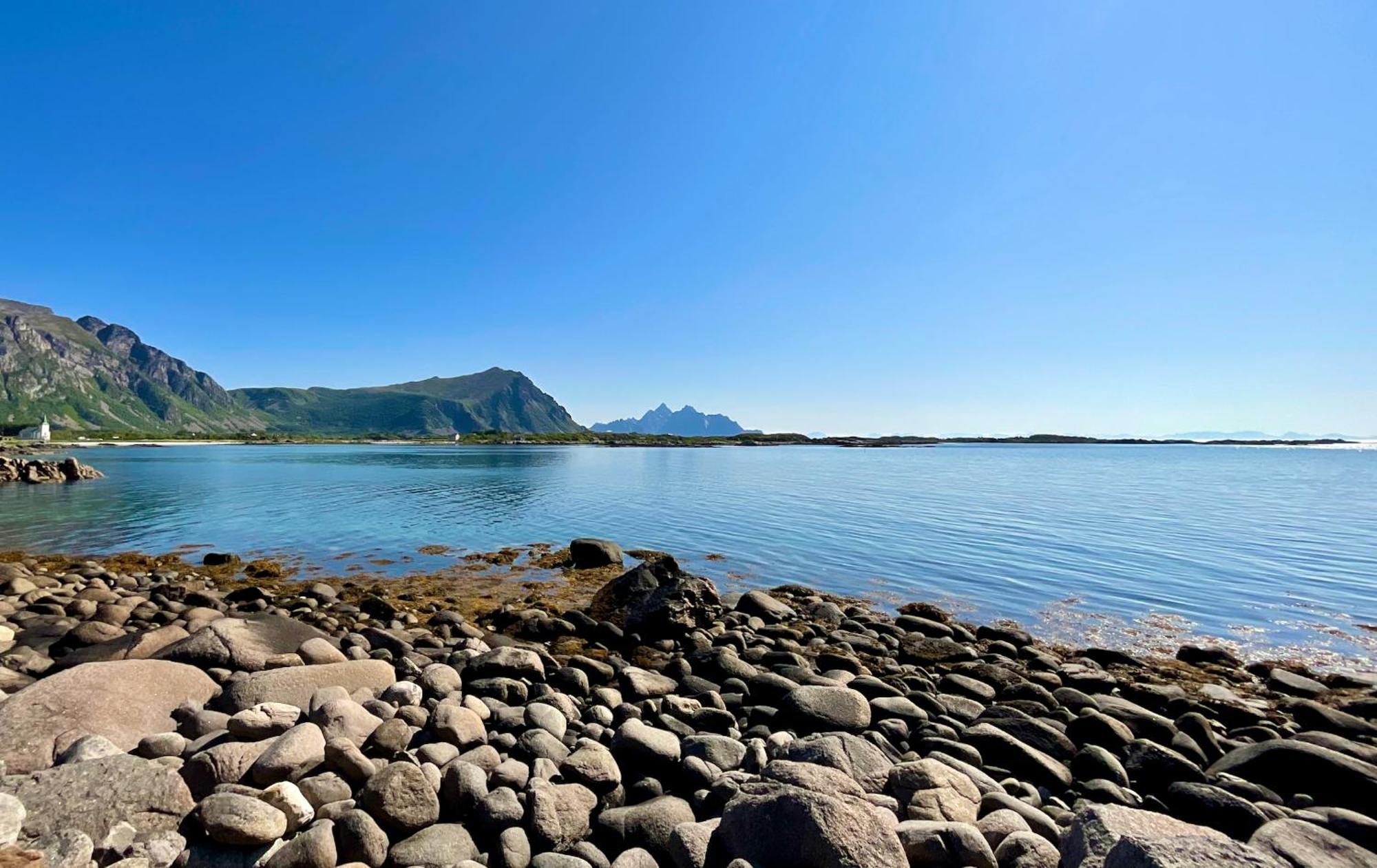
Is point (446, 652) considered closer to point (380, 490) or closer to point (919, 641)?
point (919, 641)

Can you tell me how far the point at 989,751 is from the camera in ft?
26.9

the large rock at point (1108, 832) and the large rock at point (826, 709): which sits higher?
the large rock at point (1108, 832)

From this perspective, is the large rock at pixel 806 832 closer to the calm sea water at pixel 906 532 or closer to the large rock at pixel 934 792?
the large rock at pixel 934 792

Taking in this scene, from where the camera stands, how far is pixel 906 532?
103 feet

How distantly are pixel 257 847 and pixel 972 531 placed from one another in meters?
32.8

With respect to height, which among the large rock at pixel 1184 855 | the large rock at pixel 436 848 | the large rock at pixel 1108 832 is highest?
the large rock at pixel 1184 855

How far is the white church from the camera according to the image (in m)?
168

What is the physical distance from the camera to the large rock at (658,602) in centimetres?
1429

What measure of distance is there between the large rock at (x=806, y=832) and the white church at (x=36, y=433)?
245 meters

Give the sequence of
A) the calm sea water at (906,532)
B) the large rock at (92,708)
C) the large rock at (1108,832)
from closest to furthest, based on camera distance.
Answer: the large rock at (1108,832)
the large rock at (92,708)
the calm sea water at (906,532)

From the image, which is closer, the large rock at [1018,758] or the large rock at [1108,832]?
the large rock at [1108,832]

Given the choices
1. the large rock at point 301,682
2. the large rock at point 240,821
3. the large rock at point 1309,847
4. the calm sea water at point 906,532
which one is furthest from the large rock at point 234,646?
the large rock at point 1309,847

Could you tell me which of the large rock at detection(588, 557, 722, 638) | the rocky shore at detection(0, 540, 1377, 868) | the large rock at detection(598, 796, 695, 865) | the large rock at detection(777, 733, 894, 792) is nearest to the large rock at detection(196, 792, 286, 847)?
the rocky shore at detection(0, 540, 1377, 868)

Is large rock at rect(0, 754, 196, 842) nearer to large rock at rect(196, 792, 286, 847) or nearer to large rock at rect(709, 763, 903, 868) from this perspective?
large rock at rect(196, 792, 286, 847)
